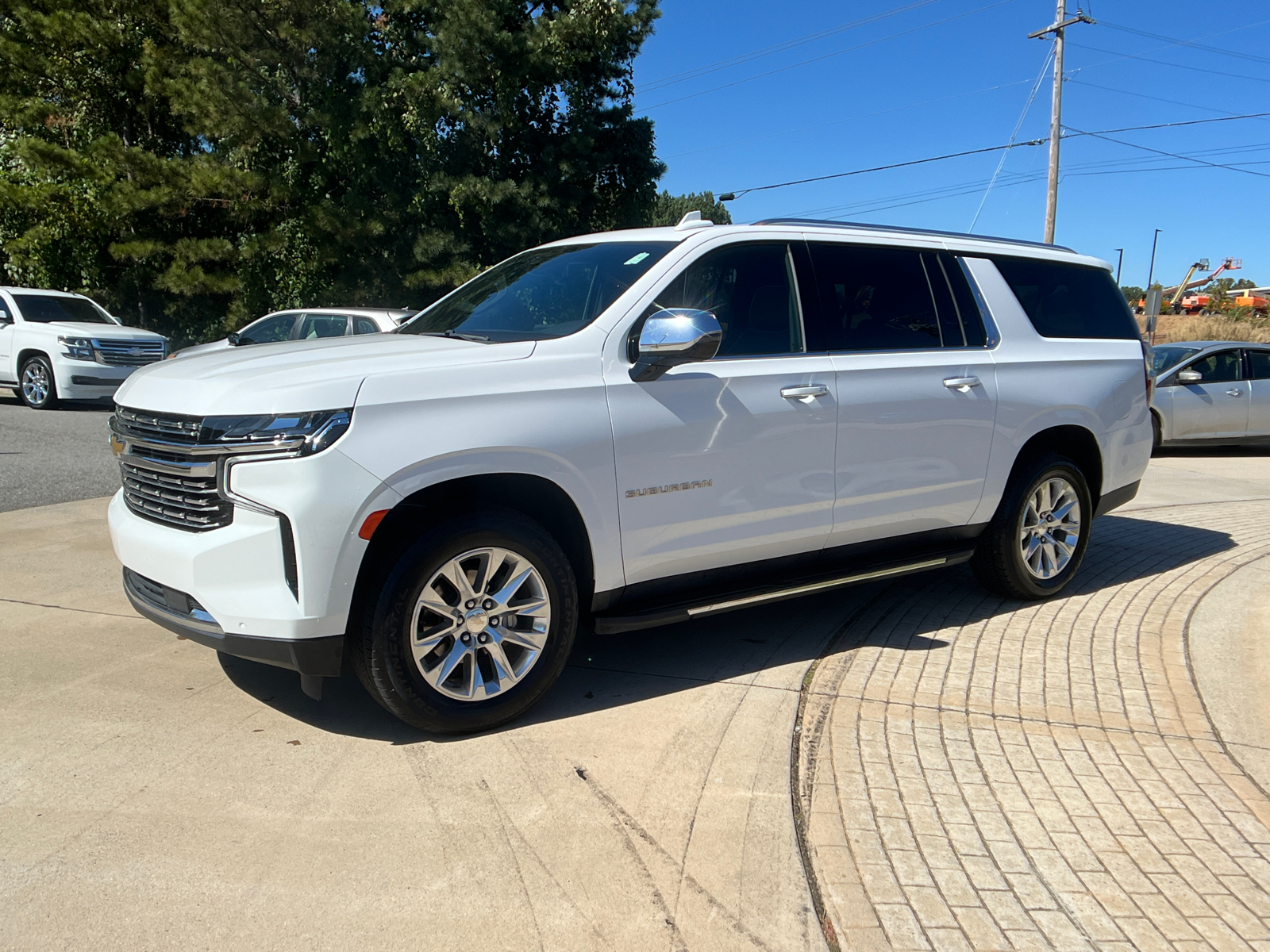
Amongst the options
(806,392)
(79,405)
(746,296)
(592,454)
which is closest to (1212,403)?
(806,392)

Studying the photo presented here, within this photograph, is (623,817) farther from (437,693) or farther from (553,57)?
(553,57)

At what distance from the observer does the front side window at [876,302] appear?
15.8 ft

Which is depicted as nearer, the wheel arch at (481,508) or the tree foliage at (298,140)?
the wheel arch at (481,508)

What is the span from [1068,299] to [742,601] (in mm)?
3124

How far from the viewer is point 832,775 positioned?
12.0 ft

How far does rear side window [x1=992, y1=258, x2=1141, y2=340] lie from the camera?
5734 mm

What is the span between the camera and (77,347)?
14.5 meters

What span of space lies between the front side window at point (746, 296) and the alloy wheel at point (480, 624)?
135 centimetres

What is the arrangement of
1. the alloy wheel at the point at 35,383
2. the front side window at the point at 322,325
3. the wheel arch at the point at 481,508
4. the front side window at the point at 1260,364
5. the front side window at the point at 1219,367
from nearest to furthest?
the wheel arch at the point at 481,508 → the front side window at the point at 322,325 → the front side window at the point at 1219,367 → the front side window at the point at 1260,364 → the alloy wheel at the point at 35,383

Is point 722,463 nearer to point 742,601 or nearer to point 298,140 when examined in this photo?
point 742,601

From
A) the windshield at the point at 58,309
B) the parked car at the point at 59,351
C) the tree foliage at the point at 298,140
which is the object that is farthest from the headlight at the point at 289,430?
the tree foliage at the point at 298,140

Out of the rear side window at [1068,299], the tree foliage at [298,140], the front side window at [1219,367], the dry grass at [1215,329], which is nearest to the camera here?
the rear side window at [1068,299]

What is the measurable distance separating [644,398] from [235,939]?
7.90ft

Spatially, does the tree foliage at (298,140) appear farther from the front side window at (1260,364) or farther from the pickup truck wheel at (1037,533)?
the pickup truck wheel at (1037,533)
